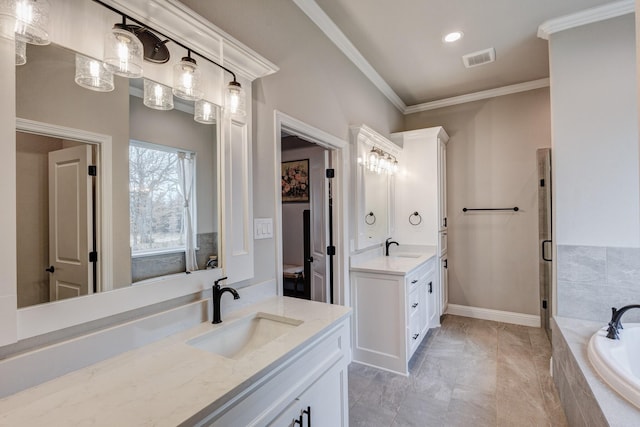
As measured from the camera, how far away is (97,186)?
1.05 m

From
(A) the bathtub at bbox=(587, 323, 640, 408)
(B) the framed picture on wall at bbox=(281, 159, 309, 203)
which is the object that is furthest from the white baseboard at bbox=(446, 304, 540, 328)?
(B) the framed picture on wall at bbox=(281, 159, 309, 203)

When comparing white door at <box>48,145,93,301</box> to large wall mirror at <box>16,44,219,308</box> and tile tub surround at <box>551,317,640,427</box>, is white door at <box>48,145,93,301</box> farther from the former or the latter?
tile tub surround at <box>551,317,640,427</box>

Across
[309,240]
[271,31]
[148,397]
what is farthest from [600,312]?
[271,31]

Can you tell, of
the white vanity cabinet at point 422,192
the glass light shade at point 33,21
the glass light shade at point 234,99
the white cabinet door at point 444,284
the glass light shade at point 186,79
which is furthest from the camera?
the white cabinet door at point 444,284

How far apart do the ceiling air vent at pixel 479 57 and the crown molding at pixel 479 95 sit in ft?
2.56

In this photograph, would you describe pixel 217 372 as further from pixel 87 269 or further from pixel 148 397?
pixel 87 269

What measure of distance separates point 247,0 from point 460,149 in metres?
3.18

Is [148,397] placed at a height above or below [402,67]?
below

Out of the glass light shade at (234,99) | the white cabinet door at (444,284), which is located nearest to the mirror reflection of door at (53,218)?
the glass light shade at (234,99)

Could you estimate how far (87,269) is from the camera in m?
1.02

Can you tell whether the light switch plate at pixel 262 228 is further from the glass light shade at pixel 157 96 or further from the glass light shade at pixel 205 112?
the glass light shade at pixel 157 96

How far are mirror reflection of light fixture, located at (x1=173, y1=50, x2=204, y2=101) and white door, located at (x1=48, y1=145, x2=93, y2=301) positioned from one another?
452mm

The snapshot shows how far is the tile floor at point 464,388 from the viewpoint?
1.97 m

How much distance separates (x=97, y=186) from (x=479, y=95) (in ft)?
13.6
